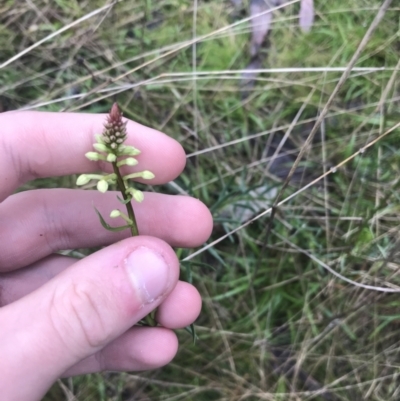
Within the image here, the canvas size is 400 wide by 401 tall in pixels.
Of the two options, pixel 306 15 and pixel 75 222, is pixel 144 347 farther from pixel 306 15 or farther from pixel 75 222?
pixel 306 15

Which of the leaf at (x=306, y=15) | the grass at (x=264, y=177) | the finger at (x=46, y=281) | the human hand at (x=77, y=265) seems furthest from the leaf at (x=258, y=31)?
the finger at (x=46, y=281)

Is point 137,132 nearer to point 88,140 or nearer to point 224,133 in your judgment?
point 88,140

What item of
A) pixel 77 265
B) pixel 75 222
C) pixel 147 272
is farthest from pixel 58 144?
pixel 147 272

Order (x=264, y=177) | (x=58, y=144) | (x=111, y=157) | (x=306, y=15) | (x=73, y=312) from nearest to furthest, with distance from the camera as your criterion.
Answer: (x=111, y=157), (x=73, y=312), (x=58, y=144), (x=264, y=177), (x=306, y=15)

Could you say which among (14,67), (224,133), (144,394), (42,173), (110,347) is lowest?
(144,394)

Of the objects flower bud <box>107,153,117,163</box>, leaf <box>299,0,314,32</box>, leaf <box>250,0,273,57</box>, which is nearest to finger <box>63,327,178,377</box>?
flower bud <box>107,153,117,163</box>

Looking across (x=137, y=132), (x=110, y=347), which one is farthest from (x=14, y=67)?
(x=110, y=347)
